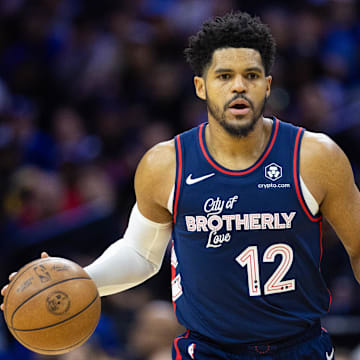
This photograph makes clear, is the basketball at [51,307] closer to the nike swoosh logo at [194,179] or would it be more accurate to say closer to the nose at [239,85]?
the nike swoosh logo at [194,179]

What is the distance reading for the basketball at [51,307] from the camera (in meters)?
3.52

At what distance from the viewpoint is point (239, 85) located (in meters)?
3.51

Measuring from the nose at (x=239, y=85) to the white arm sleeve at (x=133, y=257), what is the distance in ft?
2.70

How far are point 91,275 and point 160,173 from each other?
654 millimetres

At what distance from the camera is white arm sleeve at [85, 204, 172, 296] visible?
3.92 meters

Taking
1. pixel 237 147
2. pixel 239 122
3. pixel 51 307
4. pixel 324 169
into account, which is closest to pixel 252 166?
pixel 237 147

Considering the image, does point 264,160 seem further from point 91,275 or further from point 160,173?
point 91,275

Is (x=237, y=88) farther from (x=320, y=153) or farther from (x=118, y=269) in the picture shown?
(x=118, y=269)

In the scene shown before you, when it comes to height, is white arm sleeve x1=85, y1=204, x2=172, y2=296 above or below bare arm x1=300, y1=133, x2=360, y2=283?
below

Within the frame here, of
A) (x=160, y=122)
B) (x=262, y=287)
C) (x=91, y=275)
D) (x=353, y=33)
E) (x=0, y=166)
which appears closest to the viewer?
(x=262, y=287)

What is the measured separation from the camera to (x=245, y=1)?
352 inches

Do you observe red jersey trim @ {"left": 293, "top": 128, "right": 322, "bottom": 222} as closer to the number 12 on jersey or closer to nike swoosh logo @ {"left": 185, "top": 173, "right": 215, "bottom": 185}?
the number 12 on jersey

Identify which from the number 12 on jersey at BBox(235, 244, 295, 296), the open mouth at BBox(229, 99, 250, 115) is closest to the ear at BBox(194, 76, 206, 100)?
the open mouth at BBox(229, 99, 250, 115)

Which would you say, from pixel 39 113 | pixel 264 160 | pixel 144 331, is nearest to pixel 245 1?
pixel 39 113
